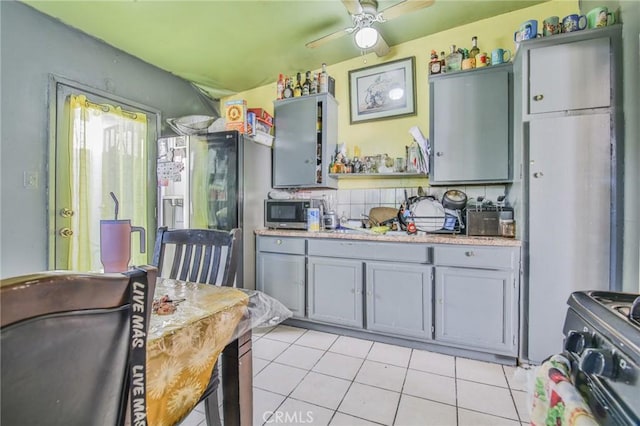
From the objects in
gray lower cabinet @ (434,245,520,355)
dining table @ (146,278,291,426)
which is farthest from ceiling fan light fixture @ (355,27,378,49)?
dining table @ (146,278,291,426)

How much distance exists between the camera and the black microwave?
2.71 m

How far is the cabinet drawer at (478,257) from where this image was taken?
1951mm

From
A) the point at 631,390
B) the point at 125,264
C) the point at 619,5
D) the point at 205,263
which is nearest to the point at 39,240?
→ the point at 205,263

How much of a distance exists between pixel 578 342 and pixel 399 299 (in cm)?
158

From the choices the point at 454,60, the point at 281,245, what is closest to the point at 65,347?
the point at 281,245

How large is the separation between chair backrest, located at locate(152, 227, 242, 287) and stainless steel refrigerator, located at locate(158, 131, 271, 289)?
1132 millimetres

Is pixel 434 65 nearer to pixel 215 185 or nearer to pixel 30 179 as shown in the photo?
pixel 215 185

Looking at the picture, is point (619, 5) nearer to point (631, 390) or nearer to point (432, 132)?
point (432, 132)

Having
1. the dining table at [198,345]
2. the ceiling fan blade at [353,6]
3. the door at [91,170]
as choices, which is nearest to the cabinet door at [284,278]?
the door at [91,170]

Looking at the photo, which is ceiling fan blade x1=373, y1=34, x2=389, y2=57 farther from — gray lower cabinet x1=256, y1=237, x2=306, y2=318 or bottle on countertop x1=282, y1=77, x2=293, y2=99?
gray lower cabinet x1=256, y1=237, x2=306, y2=318

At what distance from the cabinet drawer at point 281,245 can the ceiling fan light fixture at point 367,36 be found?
1.60m

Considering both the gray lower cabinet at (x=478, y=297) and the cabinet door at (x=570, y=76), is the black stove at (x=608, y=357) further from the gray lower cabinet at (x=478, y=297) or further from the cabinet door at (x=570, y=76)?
the cabinet door at (x=570, y=76)

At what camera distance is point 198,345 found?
837mm

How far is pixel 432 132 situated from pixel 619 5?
1240mm
